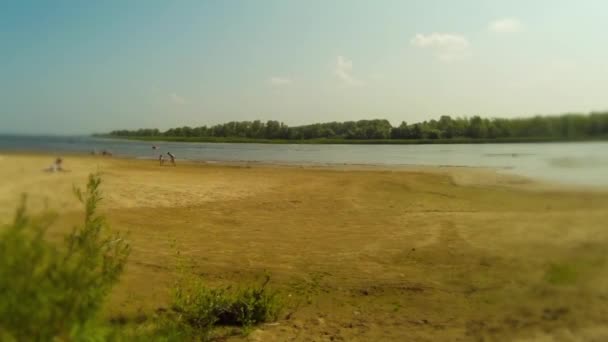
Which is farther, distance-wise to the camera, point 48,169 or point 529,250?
point 48,169

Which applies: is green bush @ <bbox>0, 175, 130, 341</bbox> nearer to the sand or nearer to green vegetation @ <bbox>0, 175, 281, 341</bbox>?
green vegetation @ <bbox>0, 175, 281, 341</bbox>

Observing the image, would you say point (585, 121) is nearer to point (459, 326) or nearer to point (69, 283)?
point (459, 326)

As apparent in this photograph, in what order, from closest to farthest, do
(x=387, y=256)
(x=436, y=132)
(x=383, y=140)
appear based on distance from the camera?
(x=387, y=256)
(x=436, y=132)
(x=383, y=140)

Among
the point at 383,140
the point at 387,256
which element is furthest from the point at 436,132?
the point at 383,140

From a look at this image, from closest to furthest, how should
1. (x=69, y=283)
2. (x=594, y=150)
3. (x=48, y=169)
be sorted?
(x=69, y=283) < (x=594, y=150) < (x=48, y=169)

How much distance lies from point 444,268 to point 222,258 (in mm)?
4569

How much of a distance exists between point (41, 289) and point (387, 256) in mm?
7509

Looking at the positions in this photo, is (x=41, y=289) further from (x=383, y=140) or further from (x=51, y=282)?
(x=383, y=140)

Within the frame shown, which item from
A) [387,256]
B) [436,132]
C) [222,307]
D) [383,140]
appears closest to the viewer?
[222,307]

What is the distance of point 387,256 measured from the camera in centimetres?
874

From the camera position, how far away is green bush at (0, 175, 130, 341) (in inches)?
77.2

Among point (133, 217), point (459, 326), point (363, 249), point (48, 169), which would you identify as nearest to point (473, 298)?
point (459, 326)

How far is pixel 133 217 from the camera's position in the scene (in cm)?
1234

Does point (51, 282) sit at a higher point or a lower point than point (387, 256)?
higher
